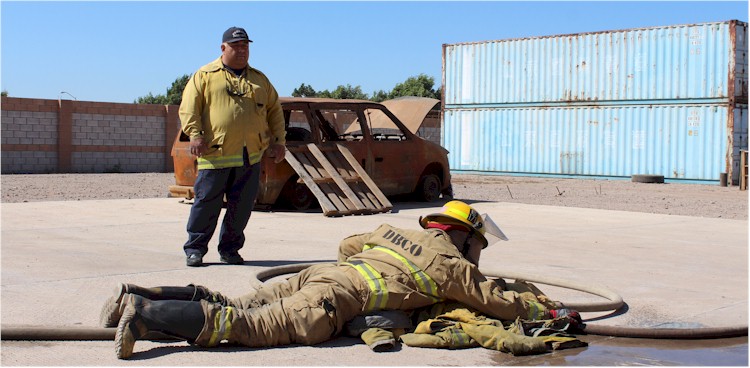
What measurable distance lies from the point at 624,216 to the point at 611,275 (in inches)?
211

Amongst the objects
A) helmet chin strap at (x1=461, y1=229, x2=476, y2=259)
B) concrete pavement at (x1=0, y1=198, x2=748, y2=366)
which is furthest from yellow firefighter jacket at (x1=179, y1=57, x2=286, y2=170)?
helmet chin strap at (x1=461, y1=229, x2=476, y2=259)

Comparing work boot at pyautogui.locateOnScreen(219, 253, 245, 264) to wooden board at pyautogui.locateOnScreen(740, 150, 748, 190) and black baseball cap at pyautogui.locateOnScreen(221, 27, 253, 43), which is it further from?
wooden board at pyautogui.locateOnScreen(740, 150, 748, 190)

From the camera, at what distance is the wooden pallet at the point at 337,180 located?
1232 centimetres

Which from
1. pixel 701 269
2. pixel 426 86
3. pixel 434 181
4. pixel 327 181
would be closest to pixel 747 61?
→ pixel 434 181

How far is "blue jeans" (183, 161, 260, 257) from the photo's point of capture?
300 inches

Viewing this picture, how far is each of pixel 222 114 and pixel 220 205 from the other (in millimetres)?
730

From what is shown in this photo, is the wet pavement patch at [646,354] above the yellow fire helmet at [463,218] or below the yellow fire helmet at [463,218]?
below

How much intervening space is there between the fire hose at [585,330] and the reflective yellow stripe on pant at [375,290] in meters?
1.03

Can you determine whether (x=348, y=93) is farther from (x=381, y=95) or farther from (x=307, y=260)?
(x=307, y=260)

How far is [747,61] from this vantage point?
973 inches

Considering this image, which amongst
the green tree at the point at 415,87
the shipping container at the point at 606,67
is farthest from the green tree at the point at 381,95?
the shipping container at the point at 606,67

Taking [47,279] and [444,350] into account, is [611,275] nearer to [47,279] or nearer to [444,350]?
[444,350]

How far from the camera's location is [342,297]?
16.0 ft

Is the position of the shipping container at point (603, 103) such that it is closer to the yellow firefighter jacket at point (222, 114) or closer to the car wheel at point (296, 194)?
the car wheel at point (296, 194)
